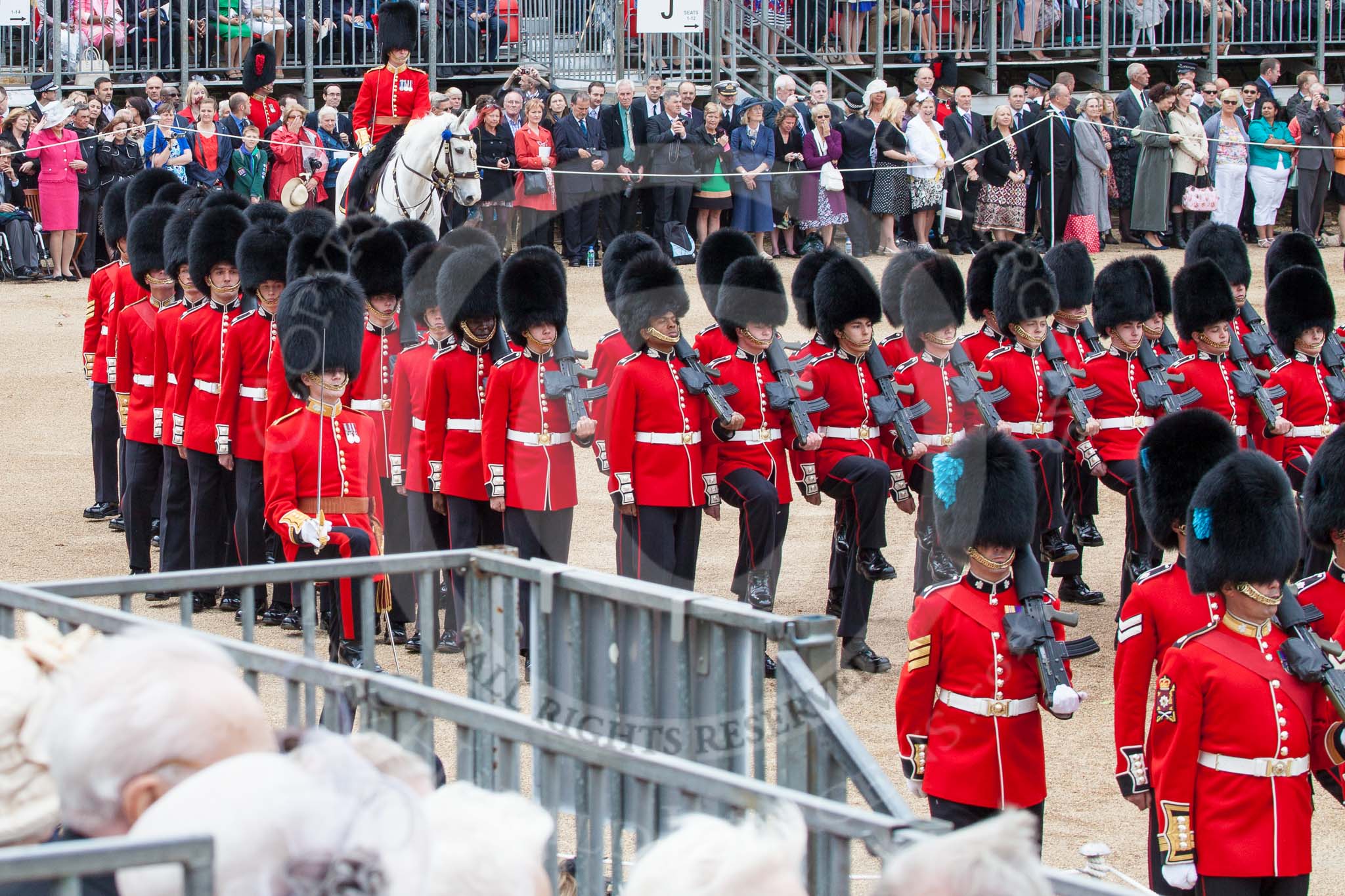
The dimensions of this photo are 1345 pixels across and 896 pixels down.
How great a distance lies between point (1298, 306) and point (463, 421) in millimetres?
3048

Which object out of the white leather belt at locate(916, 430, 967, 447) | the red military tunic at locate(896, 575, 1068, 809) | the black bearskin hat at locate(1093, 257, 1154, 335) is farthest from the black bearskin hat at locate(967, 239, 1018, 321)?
the red military tunic at locate(896, 575, 1068, 809)

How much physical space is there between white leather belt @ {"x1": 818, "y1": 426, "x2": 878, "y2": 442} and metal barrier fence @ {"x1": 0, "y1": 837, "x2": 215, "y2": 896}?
15.3ft

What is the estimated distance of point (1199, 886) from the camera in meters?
3.44

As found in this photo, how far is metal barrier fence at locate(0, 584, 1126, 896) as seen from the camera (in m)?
2.05

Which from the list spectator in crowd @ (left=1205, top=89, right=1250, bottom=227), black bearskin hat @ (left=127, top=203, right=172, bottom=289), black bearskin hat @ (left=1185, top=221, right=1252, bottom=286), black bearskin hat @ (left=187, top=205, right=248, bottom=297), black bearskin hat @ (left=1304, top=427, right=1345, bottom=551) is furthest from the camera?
spectator in crowd @ (left=1205, top=89, right=1250, bottom=227)

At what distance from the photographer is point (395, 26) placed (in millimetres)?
11047

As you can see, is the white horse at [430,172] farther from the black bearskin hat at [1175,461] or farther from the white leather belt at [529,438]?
the black bearskin hat at [1175,461]

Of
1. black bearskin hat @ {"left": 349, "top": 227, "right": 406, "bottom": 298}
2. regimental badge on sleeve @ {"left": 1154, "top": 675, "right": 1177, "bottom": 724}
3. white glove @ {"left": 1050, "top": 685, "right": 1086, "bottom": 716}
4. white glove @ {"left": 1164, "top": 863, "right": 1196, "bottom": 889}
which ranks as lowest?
white glove @ {"left": 1164, "top": 863, "right": 1196, "bottom": 889}

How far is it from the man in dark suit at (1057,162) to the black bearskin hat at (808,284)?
6750 millimetres

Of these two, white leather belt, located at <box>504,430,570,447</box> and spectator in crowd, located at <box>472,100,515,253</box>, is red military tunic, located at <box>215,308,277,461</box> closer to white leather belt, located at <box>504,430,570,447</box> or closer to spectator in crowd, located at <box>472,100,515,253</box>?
white leather belt, located at <box>504,430,570,447</box>

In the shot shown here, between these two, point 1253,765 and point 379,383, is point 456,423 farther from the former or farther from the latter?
point 1253,765

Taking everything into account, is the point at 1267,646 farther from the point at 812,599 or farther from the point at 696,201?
the point at 696,201

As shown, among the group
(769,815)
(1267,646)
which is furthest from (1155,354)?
(769,815)

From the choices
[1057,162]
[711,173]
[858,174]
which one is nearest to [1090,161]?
[1057,162]
